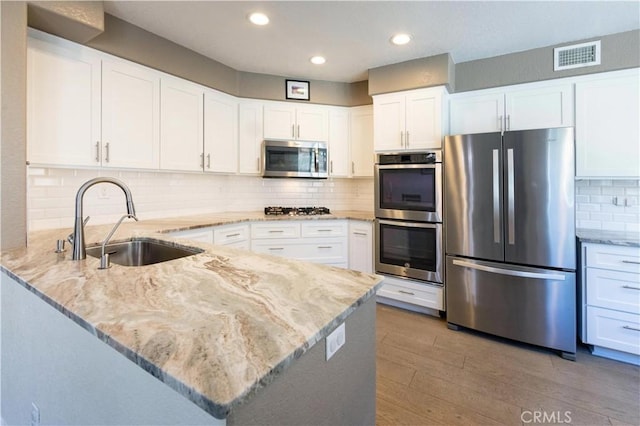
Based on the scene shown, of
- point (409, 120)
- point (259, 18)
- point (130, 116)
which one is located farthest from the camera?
point (409, 120)

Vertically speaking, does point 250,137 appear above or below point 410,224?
above

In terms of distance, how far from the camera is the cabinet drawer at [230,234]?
2.94m

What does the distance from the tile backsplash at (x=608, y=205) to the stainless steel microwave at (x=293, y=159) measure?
8.46ft

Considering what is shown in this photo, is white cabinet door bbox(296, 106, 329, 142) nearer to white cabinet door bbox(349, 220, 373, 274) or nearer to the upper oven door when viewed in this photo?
the upper oven door

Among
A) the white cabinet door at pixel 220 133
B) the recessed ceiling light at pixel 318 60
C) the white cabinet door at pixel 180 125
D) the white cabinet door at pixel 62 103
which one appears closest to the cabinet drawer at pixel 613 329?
the recessed ceiling light at pixel 318 60

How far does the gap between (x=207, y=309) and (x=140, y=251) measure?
52.8 inches

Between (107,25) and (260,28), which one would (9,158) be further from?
(260,28)

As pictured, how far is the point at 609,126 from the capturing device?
8.37 ft

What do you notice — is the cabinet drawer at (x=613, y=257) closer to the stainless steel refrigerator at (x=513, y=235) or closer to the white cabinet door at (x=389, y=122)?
the stainless steel refrigerator at (x=513, y=235)

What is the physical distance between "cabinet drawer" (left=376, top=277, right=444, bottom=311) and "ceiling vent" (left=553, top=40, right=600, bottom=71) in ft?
7.50

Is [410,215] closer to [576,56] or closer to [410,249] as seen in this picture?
[410,249]

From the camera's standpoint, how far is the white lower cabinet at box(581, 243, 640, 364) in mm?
2189

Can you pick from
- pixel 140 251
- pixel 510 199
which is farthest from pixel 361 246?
pixel 140 251

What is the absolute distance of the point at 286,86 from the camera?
3.70 metres
